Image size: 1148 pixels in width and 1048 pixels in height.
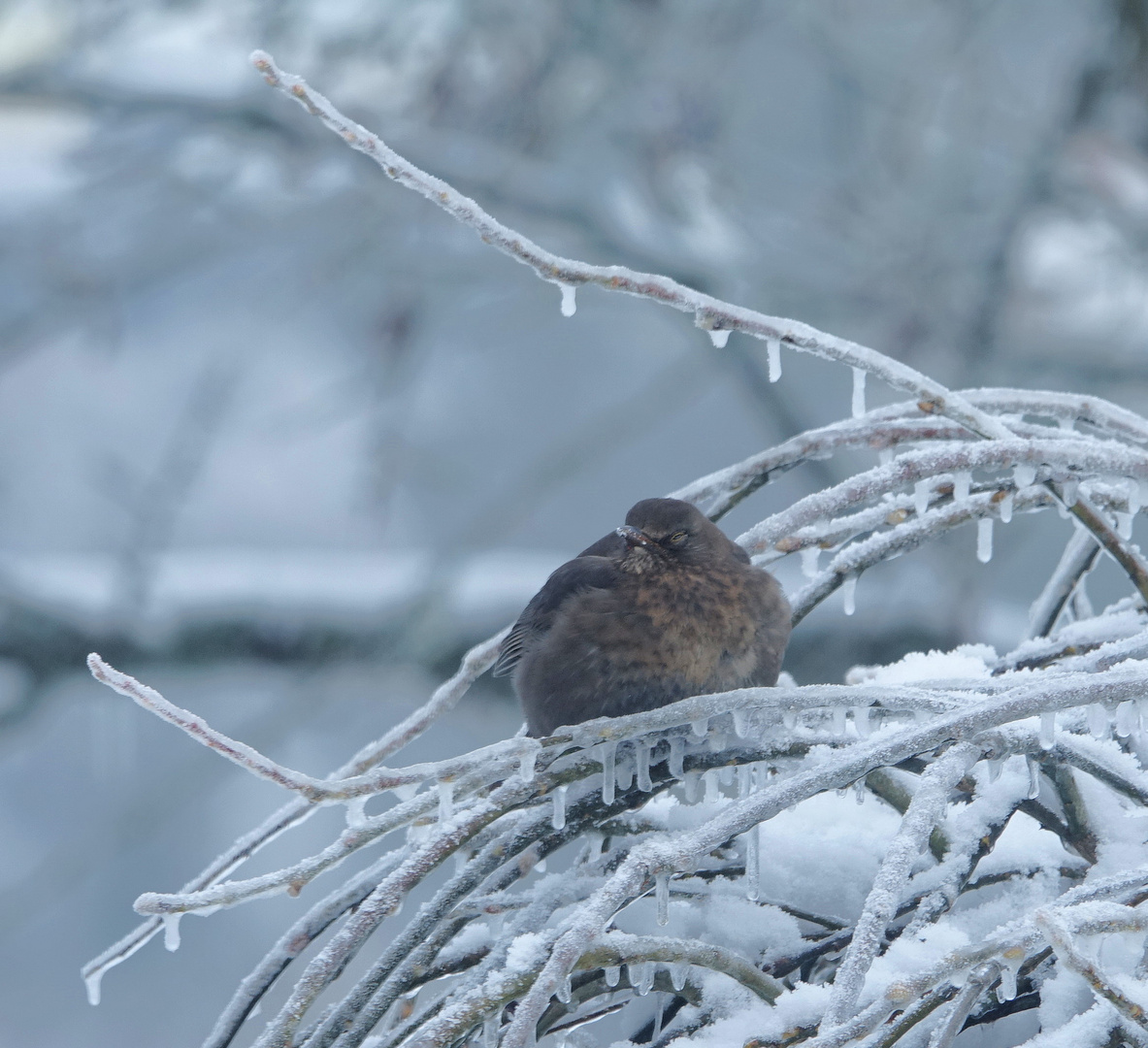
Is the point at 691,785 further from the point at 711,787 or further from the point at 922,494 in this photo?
the point at 922,494

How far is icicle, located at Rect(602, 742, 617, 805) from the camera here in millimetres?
950

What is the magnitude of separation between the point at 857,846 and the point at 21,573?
14.8 feet

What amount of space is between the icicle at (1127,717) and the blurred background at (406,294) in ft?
13.1

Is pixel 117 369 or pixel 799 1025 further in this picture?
pixel 117 369

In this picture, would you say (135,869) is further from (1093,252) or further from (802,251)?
(1093,252)

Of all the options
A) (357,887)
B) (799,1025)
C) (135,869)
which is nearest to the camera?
(799,1025)

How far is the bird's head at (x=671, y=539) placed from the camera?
1.50 meters

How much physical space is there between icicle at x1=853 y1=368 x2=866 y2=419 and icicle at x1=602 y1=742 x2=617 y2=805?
389 millimetres

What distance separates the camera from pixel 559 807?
944 mm

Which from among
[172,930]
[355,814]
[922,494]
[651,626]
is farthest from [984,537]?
[172,930]

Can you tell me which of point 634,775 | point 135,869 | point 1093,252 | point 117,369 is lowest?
point 634,775

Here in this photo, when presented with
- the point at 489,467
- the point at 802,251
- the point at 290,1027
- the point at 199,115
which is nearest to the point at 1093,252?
the point at 802,251

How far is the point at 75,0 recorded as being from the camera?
504 cm

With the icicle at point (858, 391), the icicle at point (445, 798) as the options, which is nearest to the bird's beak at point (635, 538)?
the icicle at point (858, 391)
